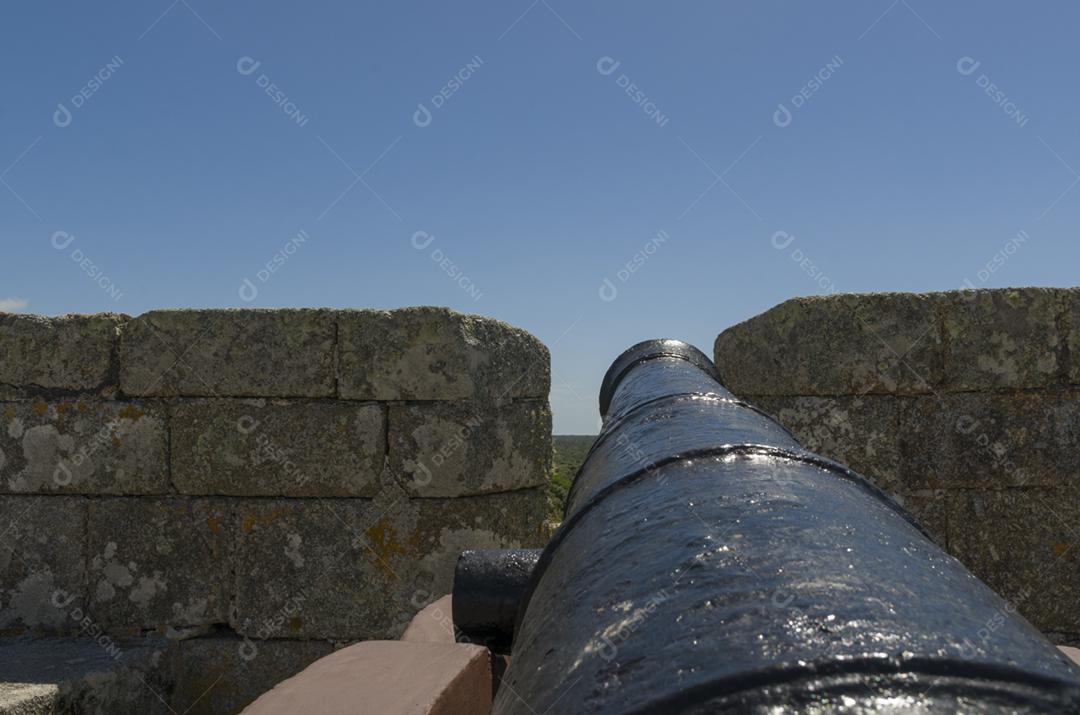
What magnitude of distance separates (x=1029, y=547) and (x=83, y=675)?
4946mm

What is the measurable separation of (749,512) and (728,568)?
0.18m

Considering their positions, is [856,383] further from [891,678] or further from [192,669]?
[891,678]

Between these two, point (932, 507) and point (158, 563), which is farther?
point (932, 507)

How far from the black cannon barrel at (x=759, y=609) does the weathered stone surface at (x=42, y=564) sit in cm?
406

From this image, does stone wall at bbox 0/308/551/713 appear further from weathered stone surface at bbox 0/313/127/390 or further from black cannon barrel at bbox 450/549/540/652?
black cannon barrel at bbox 450/549/540/652

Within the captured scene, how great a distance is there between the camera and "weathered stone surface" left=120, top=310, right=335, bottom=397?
4527 mm

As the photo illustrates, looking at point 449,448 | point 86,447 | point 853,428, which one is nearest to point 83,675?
point 86,447

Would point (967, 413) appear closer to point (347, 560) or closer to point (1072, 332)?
point (1072, 332)

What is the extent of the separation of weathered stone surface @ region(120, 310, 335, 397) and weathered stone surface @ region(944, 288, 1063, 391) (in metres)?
3.53

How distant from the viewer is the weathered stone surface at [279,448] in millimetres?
4520

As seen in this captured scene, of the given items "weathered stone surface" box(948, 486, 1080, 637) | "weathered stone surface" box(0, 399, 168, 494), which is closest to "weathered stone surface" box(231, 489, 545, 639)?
"weathered stone surface" box(0, 399, 168, 494)

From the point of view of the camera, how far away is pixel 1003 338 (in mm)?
4805

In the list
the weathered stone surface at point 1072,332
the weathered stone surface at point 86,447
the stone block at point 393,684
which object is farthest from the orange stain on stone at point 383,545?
the weathered stone surface at point 1072,332

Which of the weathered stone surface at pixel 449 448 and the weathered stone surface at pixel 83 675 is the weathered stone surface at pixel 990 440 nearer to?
the weathered stone surface at pixel 449 448
